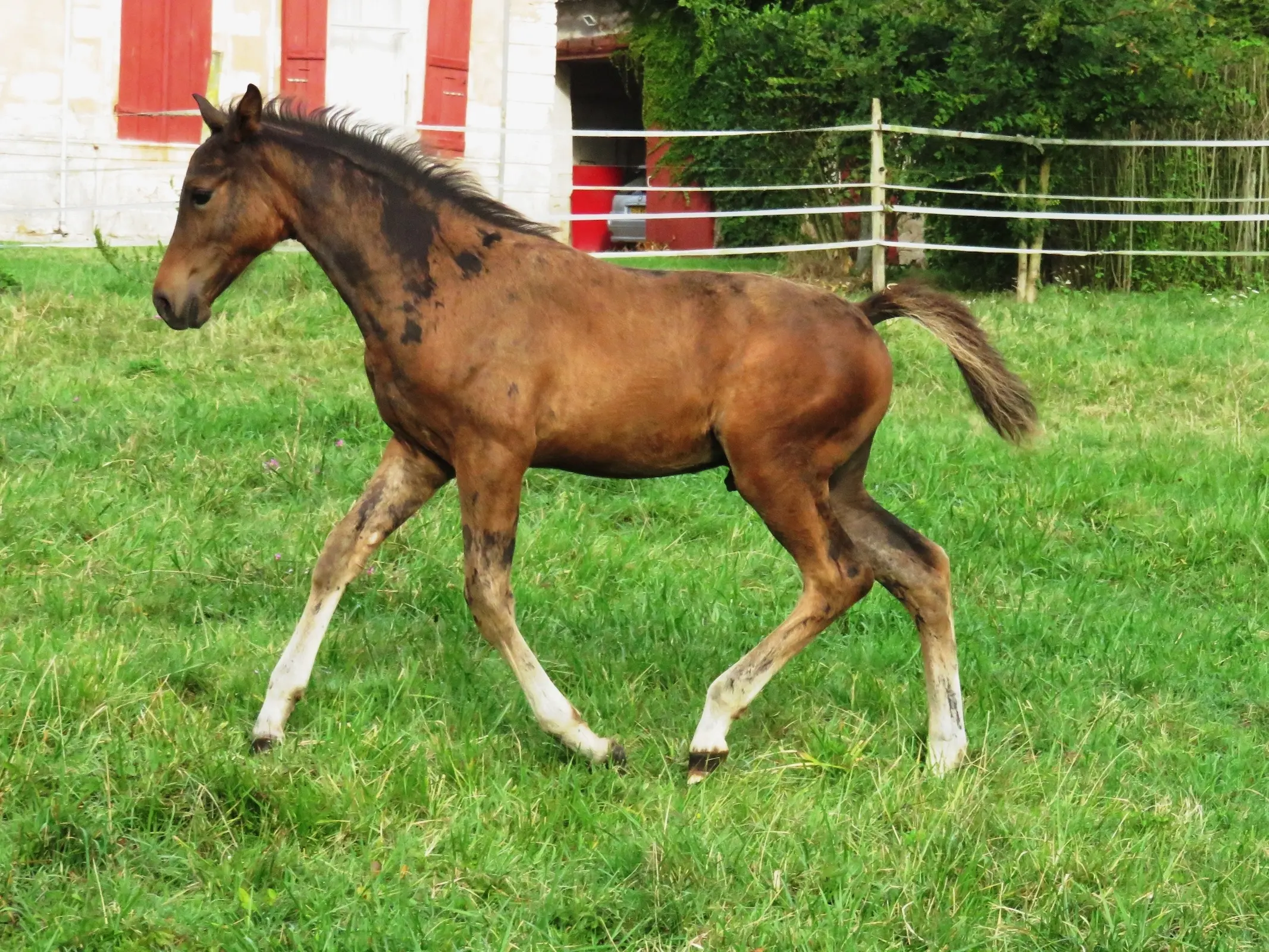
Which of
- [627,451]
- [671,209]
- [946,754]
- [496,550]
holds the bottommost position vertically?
[946,754]

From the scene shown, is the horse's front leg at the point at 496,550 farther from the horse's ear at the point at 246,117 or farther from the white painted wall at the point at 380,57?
the white painted wall at the point at 380,57

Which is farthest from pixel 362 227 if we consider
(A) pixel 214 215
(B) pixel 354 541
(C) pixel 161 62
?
(C) pixel 161 62

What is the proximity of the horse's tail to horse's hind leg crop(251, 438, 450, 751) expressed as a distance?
1.50 m

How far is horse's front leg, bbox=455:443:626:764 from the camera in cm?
409

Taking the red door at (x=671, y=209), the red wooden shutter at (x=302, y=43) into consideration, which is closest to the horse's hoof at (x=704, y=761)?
the red wooden shutter at (x=302, y=43)

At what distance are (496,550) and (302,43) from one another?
44.9 ft

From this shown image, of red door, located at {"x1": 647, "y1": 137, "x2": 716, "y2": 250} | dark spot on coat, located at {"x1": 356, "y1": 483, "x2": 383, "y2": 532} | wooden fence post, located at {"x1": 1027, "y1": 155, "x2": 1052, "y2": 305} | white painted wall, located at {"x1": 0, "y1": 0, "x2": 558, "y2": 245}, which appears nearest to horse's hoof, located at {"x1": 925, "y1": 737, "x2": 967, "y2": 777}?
dark spot on coat, located at {"x1": 356, "y1": 483, "x2": 383, "y2": 532}

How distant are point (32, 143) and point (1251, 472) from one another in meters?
12.8

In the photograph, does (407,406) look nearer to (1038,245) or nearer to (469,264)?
(469,264)

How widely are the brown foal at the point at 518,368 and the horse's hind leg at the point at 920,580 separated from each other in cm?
1

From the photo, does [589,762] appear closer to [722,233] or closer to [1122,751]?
[1122,751]

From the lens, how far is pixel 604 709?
175 inches

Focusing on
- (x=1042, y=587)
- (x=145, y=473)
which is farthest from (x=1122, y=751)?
(x=145, y=473)

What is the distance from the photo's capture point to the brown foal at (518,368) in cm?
412
